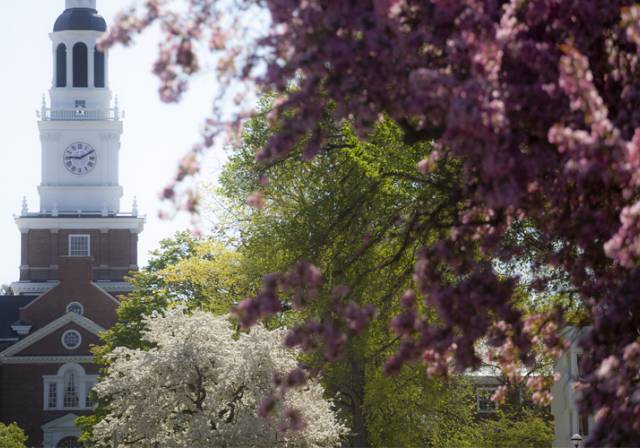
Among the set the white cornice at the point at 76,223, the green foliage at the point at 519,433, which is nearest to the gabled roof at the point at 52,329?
the white cornice at the point at 76,223

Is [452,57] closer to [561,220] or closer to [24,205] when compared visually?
[561,220]

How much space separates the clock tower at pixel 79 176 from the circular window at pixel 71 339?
30.9ft

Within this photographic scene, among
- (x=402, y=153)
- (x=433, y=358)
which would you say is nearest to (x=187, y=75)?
(x=433, y=358)

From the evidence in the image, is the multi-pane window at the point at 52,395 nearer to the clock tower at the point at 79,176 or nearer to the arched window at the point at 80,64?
the clock tower at the point at 79,176

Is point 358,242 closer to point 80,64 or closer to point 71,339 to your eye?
point 71,339

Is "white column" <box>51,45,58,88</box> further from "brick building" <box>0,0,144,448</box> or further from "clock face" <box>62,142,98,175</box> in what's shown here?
"clock face" <box>62,142,98,175</box>

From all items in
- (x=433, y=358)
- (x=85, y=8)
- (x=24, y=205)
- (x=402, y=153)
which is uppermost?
(x=85, y=8)

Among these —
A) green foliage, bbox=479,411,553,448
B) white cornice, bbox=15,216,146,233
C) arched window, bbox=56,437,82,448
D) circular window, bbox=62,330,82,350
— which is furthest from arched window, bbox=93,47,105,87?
green foliage, bbox=479,411,553,448

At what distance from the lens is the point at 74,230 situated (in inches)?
3873

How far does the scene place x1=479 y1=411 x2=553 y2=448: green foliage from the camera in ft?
161

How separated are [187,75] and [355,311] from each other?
2.21 m

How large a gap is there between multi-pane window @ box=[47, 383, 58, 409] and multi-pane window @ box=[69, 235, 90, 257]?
1383cm

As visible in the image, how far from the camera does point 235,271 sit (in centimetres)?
4531

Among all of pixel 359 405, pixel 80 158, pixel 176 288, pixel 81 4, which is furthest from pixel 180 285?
pixel 81 4
